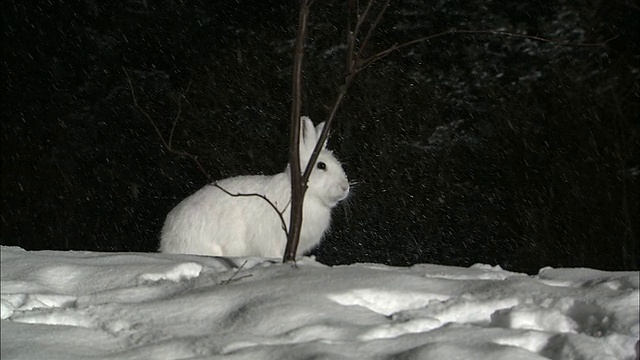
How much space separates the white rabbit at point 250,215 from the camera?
5.54 m

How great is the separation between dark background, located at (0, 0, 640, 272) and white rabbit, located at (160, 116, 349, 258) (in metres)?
2.14

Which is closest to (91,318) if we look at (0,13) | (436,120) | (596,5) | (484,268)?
(484,268)

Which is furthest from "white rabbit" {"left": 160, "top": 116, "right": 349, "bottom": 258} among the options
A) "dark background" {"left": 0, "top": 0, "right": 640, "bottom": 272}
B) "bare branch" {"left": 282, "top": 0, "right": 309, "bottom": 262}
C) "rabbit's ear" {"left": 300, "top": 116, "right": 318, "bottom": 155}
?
"dark background" {"left": 0, "top": 0, "right": 640, "bottom": 272}

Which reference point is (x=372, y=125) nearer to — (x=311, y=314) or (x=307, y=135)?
(x=307, y=135)

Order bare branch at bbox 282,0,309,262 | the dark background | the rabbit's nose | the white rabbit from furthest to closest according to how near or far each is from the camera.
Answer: the dark background → the rabbit's nose → the white rabbit → bare branch at bbox 282,0,309,262

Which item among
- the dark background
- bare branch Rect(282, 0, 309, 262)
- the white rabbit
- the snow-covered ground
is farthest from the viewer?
the dark background

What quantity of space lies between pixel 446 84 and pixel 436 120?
34 centimetres

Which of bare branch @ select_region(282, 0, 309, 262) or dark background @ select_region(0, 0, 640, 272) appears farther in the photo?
dark background @ select_region(0, 0, 640, 272)

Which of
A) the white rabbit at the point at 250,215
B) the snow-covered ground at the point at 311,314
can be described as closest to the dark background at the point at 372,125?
the white rabbit at the point at 250,215

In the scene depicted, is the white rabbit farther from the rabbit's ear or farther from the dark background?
the dark background

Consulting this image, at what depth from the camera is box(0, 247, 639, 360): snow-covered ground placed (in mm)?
2496

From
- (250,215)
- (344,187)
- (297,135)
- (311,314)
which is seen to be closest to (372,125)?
(344,187)

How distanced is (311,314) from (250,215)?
113 inches

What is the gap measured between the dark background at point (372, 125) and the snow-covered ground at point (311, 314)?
4644 mm
